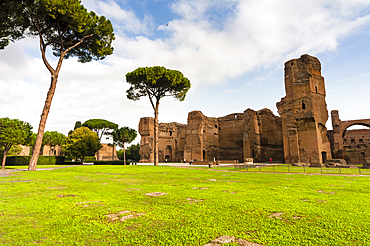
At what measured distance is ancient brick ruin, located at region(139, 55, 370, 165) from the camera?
27281mm

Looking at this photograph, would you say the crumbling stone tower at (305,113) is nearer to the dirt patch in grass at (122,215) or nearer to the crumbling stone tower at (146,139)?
the crumbling stone tower at (146,139)

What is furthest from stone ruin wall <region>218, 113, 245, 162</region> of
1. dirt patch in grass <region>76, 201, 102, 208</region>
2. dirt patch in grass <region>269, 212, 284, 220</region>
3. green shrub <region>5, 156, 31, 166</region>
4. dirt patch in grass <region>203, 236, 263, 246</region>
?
dirt patch in grass <region>203, 236, 263, 246</region>

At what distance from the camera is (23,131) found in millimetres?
20328

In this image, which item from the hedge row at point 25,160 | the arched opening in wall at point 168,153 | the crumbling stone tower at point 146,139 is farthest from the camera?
→ the arched opening in wall at point 168,153

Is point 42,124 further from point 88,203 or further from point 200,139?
point 200,139

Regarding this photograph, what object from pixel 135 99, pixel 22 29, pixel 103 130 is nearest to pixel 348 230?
pixel 22 29

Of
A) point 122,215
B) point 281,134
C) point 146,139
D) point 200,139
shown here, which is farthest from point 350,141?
point 122,215

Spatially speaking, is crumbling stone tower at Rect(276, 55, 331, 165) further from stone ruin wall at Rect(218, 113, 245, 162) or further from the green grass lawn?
the green grass lawn

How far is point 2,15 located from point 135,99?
16916 mm

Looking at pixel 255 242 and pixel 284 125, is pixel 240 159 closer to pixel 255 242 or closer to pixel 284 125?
pixel 284 125

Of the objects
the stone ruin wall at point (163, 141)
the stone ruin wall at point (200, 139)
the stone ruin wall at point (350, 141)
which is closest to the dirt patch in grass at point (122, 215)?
the stone ruin wall at point (350, 141)

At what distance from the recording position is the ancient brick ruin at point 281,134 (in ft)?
89.5

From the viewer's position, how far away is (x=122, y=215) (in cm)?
311

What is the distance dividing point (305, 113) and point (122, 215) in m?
30.2
